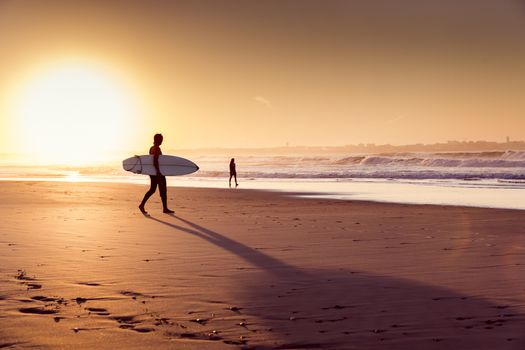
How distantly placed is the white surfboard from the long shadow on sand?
12.4m

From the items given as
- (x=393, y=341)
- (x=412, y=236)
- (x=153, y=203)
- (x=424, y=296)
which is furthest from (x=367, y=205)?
(x=393, y=341)

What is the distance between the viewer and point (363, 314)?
6488mm

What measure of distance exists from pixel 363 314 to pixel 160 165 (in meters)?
17.7

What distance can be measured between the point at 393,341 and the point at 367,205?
16.9 m

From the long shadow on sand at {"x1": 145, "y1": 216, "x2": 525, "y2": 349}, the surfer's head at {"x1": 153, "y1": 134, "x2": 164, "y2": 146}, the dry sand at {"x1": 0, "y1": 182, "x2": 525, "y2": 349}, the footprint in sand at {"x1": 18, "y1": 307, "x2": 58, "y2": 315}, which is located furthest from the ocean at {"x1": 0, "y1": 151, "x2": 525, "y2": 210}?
the footprint in sand at {"x1": 18, "y1": 307, "x2": 58, "y2": 315}

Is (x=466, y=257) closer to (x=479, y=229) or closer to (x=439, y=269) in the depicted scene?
(x=439, y=269)

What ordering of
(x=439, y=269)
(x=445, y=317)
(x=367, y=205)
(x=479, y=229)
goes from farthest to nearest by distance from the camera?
(x=367, y=205) → (x=479, y=229) → (x=439, y=269) → (x=445, y=317)

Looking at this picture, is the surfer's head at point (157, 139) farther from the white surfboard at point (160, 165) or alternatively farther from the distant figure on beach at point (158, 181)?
the white surfboard at point (160, 165)

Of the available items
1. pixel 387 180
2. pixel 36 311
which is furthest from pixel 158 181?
pixel 387 180

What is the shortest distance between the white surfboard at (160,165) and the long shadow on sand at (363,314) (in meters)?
12.4

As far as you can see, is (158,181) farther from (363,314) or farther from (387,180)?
(387,180)

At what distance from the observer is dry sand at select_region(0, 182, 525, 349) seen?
573 cm

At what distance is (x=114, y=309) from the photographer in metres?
6.70

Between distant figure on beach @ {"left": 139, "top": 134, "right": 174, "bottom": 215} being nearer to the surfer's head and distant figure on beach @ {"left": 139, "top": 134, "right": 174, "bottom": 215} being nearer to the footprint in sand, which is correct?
the surfer's head
